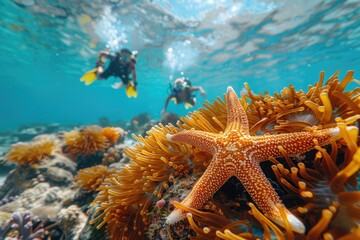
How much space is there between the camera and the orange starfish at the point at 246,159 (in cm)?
143

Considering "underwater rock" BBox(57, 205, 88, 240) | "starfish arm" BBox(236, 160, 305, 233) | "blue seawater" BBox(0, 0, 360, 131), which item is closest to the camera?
"starfish arm" BBox(236, 160, 305, 233)

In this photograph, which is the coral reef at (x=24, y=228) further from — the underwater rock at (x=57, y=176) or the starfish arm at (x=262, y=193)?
the starfish arm at (x=262, y=193)

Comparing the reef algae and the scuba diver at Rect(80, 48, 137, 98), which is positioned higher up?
the scuba diver at Rect(80, 48, 137, 98)

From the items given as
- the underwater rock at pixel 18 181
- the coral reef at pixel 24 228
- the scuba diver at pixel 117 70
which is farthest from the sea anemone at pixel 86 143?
the coral reef at pixel 24 228

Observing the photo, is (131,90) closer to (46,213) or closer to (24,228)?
(46,213)

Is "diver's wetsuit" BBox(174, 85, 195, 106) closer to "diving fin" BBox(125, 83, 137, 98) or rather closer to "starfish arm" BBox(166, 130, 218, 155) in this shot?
"diving fin" BBox(125, 83, 137, 98)

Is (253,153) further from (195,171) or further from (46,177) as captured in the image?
(46,177)

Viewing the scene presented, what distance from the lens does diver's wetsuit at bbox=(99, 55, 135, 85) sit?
830cm

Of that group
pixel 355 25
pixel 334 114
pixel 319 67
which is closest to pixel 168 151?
pixel 334 114

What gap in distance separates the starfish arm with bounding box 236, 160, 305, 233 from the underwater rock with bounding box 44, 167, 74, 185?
233 inches

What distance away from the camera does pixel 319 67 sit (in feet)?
113

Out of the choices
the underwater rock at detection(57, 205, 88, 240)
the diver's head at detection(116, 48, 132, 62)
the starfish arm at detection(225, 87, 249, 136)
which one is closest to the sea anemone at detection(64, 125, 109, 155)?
the underwater rock at detection(57, 205, 88, 240)

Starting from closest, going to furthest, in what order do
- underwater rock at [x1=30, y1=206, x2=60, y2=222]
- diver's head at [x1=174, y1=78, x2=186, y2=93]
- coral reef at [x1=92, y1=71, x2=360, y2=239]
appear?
coral reef at [x1=92, y1=71, x2=360, y2=239] → underwater rock at [x1=30, y1=206, x2=60, y2=222] → diver's head at [x1=174, y1=78, x2=186, y2=93]

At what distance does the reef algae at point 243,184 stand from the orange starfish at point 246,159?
0.02m
